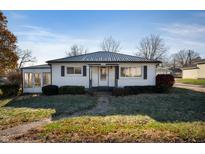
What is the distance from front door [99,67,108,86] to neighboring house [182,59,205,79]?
26.7 metres

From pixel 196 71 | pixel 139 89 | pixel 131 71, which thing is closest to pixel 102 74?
pixel 131 71

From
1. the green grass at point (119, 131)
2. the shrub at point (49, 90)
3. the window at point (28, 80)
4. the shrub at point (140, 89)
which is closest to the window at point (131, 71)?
the shrub at point (140, 89)

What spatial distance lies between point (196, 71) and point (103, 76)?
2847cm

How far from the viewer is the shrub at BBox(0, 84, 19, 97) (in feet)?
58.5

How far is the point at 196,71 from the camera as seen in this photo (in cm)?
3819

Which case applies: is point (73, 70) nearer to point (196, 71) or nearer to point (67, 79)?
point (67, 79)

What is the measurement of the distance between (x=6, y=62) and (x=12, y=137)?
1530cm

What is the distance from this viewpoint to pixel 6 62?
1912cm

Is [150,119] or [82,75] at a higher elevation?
[82,75]

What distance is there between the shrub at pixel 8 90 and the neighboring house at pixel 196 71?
3328 centimetres

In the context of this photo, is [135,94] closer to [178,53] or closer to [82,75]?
[82,75]

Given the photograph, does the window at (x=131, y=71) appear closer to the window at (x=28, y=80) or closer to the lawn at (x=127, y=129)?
the lawn at (x=127, y=129)

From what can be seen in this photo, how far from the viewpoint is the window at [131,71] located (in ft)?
55.7
